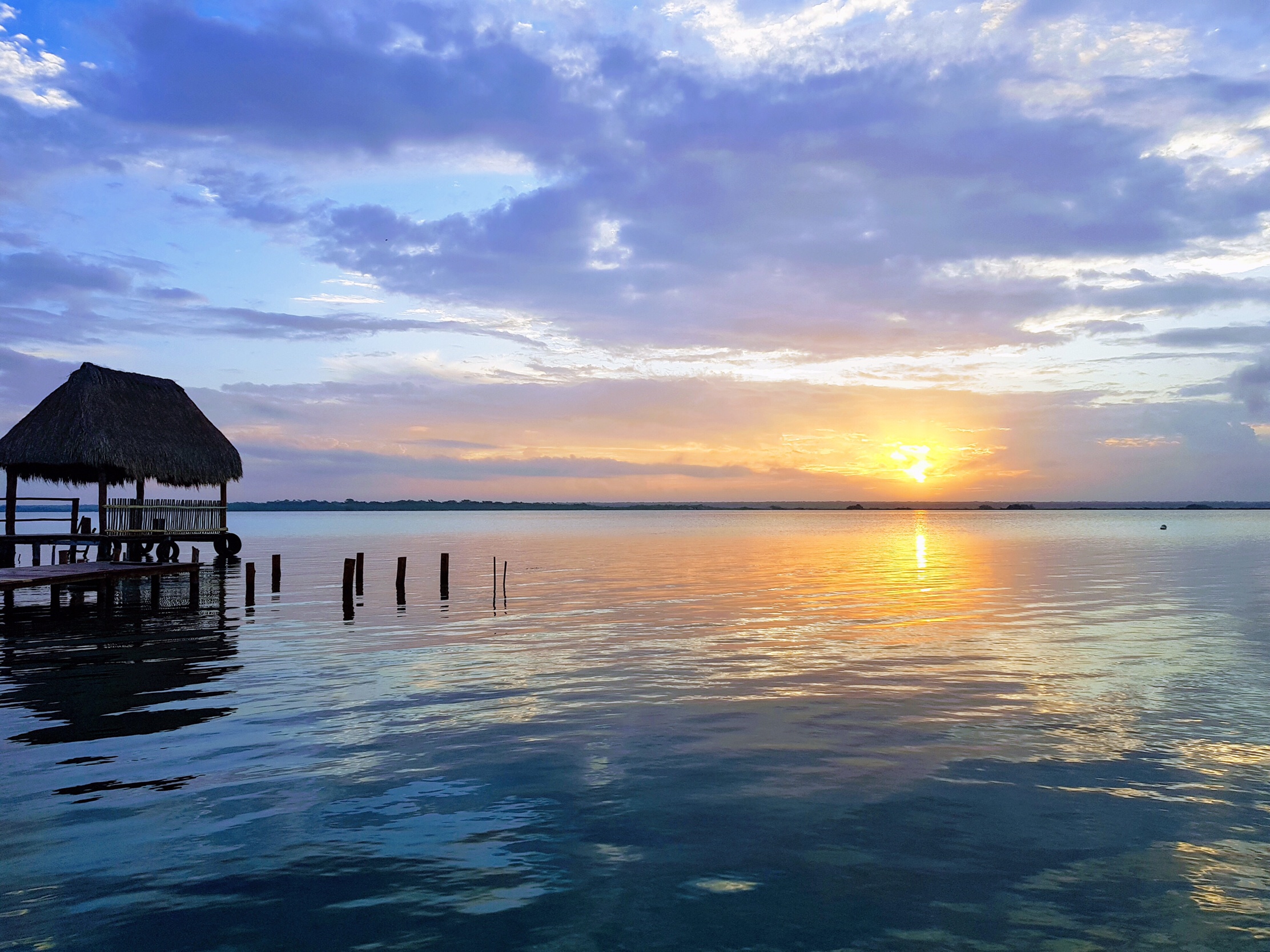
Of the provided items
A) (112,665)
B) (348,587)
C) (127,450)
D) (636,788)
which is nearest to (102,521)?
(127,450)

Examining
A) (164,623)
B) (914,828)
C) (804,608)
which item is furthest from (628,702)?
(164,623)

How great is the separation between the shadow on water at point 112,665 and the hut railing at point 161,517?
476 centimetres

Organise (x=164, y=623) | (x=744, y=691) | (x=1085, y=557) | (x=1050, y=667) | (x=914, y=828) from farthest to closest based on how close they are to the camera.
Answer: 1. (x=1085, y=557)
2. (x=164, y=623)
3. (x=1050, y=667)
4. (x=744, y=691)
5. (x=914, y=828)

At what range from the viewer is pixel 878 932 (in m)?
6.42

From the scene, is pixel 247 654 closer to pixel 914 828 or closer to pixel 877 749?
pixel 877 749

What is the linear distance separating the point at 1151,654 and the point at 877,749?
11.2 metres

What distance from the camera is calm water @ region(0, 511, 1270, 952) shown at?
6.66m

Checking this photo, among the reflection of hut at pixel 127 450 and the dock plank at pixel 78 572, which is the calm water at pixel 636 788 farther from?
the reflection of hut at pixel 127 450

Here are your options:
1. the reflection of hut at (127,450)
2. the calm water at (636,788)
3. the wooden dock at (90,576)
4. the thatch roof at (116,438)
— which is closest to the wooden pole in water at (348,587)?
the calm water at (636,788)

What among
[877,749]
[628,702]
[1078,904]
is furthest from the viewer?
[628,702]

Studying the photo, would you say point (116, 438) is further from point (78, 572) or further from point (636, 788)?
point (636, 788)

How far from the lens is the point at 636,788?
977 centimetres

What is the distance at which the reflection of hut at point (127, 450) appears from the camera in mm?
A: 32719

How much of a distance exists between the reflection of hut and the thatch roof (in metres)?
0.03
